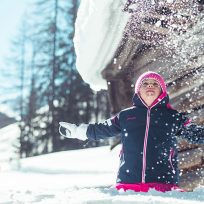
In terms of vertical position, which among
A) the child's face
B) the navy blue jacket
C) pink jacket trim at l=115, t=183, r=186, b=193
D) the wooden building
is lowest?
pink jacket trim at l=115, t=183, r=186, b=193

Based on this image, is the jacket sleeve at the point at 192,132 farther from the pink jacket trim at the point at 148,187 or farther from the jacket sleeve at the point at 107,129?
the jacket sleeve at the point at 107,129

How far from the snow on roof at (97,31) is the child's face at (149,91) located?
1.63 metres

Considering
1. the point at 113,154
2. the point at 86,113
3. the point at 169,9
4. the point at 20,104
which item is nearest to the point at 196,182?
the point at 169,9

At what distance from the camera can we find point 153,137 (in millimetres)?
3322

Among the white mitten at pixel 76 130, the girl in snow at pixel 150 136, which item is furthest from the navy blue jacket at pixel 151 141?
the white mitten at pixel 76 130

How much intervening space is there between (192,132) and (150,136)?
364 mm

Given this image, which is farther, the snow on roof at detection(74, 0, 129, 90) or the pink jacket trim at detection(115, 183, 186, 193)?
the snow on roof at detection(74, 0, 129, 90)

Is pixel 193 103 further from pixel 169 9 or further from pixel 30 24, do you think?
pixel 30 24

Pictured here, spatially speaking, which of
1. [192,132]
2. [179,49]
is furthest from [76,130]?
[179,49]

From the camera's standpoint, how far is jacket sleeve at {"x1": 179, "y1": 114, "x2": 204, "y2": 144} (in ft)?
11.0

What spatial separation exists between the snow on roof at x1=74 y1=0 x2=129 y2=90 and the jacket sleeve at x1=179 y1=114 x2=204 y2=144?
1.99m

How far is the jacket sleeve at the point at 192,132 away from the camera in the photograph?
132 inches

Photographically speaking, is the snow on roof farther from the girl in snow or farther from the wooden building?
the girl in snow

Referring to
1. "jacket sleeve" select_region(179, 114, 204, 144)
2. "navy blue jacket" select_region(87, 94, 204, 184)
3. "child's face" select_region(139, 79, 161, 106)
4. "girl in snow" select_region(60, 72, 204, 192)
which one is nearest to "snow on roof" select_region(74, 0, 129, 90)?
"child's face" select_region(139, 79, 161, 106)
